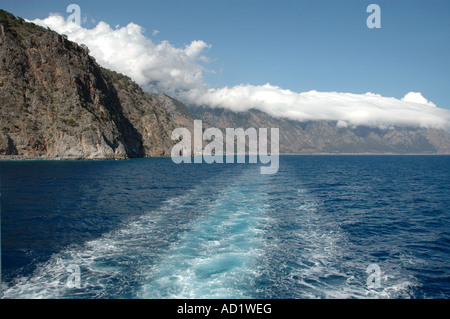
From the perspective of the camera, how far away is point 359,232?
21.9 metres

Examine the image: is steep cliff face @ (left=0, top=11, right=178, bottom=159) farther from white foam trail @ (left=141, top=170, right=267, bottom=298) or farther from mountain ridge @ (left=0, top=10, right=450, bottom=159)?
white foam trail @ (left=141, top=170, right=267, bottom=298)

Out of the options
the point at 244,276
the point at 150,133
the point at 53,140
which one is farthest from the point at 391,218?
the point at 150,133

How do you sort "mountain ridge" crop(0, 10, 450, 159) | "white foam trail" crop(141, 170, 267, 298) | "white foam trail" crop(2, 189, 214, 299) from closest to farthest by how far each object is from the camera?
1. "white foam trail" crop(2, 189, 214, 299)
2. "white foam trail" crop(141, 170, 267, 298)
3. "mountain ridge" crop(0, 10, 450, 159)

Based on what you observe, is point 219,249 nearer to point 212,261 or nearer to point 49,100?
point 212,261

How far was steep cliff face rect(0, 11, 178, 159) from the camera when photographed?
11069 centimetres

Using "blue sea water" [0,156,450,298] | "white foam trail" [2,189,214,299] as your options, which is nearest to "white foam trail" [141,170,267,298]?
"blue sea water" [0,156,450,298]

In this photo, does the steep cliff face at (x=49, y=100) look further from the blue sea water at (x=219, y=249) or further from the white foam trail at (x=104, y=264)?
the white foam trail at (x=104, y=264)

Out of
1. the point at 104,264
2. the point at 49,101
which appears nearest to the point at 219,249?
the point at 104,264

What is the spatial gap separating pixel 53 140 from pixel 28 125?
34.7ft

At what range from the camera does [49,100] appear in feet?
401

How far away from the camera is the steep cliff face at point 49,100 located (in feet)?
363

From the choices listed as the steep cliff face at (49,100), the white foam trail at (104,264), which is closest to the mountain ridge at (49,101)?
the steep cliff face at (49,100)

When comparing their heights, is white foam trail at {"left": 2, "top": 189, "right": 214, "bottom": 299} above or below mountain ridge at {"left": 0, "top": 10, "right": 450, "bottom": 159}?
below

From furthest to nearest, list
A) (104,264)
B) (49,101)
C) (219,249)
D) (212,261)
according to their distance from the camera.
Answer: (49,101)
(219,249)
(212,261)
(104,264)
